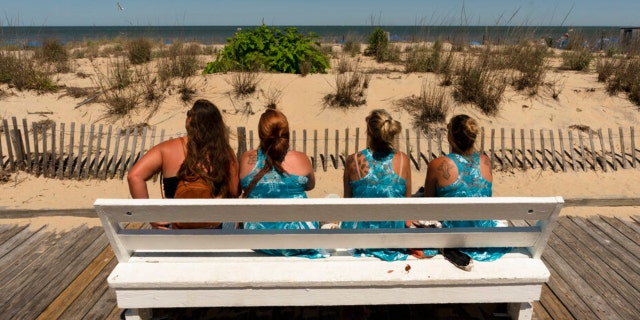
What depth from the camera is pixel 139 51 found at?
439 inches

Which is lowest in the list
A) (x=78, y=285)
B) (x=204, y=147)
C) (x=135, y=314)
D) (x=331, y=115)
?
(x=78, y=285)

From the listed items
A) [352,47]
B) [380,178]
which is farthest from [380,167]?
[352,47]

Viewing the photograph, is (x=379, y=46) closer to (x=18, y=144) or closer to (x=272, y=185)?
(x=18, y=144)

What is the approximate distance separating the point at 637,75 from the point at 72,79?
40.5 feet

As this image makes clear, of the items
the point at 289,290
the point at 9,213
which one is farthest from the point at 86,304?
the point at 9,213

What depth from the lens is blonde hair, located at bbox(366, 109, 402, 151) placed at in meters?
2.66

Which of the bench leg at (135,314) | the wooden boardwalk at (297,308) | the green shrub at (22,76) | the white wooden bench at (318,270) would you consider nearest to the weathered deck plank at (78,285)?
the wooden boardwalk at (297,308)

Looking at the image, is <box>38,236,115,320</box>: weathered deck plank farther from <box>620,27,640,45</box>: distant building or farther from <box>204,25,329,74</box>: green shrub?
<box>620,27,640,45</box>: distant building

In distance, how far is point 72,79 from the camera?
32.8 feet

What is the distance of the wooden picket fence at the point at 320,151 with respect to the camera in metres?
5.97

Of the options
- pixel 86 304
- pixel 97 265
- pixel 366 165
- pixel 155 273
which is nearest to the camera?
pixel 155 273

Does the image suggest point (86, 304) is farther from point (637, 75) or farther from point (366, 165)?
point (637, 75)

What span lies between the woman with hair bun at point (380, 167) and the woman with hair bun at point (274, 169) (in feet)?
1.11

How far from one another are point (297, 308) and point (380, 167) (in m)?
1.14
